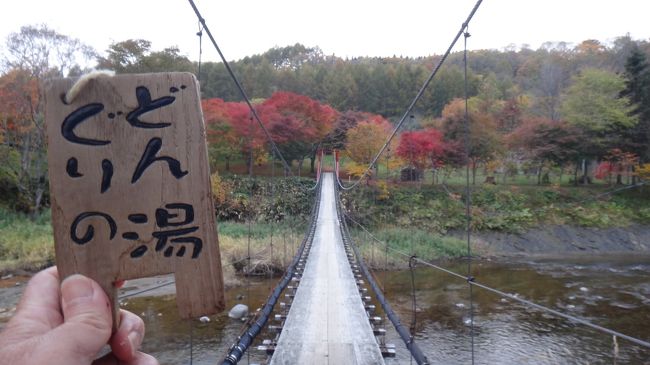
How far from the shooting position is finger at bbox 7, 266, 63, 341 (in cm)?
61

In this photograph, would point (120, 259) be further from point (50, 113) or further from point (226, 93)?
point (226, 93)

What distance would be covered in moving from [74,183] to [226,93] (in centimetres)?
2112

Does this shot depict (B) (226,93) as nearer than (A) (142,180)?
No

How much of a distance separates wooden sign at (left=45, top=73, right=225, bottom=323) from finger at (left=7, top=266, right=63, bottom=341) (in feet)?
0.13

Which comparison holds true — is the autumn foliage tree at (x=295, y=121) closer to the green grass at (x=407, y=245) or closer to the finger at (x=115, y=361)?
the green grass at (x=407, y=245)

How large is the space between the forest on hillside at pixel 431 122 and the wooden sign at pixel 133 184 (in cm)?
500

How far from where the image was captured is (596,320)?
5984mm

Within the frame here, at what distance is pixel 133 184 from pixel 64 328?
0.71ft

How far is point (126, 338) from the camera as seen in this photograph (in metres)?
0.69

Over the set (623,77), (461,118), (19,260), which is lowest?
(19,260)

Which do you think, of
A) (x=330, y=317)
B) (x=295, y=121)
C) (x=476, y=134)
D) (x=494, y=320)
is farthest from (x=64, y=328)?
(x=476, y=134)

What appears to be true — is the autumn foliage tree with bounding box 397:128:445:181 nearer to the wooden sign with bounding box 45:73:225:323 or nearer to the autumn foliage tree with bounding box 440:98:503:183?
the autumn foliage tree with bounding box 440:98:503:183

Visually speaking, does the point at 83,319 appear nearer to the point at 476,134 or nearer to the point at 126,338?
the point at 126,338

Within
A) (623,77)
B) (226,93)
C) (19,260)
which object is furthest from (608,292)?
(226,93)
